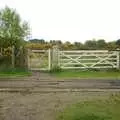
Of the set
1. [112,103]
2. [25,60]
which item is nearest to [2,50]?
[25,60]

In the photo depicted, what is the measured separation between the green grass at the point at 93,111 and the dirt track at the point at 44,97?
36 centimetres

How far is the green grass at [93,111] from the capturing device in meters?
11.4

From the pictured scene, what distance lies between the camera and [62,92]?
17.6 m

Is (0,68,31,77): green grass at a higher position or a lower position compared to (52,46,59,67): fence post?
lower

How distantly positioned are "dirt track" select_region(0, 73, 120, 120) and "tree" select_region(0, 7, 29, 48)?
75.7 feet

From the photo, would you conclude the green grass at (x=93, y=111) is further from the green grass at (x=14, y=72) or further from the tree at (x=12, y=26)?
the tree at (x=12, y=26)

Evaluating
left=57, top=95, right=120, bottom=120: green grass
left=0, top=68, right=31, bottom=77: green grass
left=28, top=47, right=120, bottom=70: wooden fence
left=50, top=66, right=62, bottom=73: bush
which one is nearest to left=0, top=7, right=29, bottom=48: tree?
left=28, top=47, right=120, bottom=70: wooden fence

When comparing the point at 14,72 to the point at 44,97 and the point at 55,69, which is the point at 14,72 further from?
the point at 44,97

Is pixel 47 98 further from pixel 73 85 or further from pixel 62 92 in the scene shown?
pixel 73 85

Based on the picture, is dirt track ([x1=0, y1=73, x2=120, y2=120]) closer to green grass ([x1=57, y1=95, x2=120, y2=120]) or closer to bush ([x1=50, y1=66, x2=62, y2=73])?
green grass ([x1=57, y1=95, x2=120, y2=120])

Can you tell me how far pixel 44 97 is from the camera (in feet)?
52.4

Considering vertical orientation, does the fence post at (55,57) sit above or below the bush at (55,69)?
above

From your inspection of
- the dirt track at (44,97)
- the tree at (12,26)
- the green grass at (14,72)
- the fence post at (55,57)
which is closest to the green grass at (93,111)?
the dirt track at (44,97)

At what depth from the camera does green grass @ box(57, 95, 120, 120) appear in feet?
37.4
